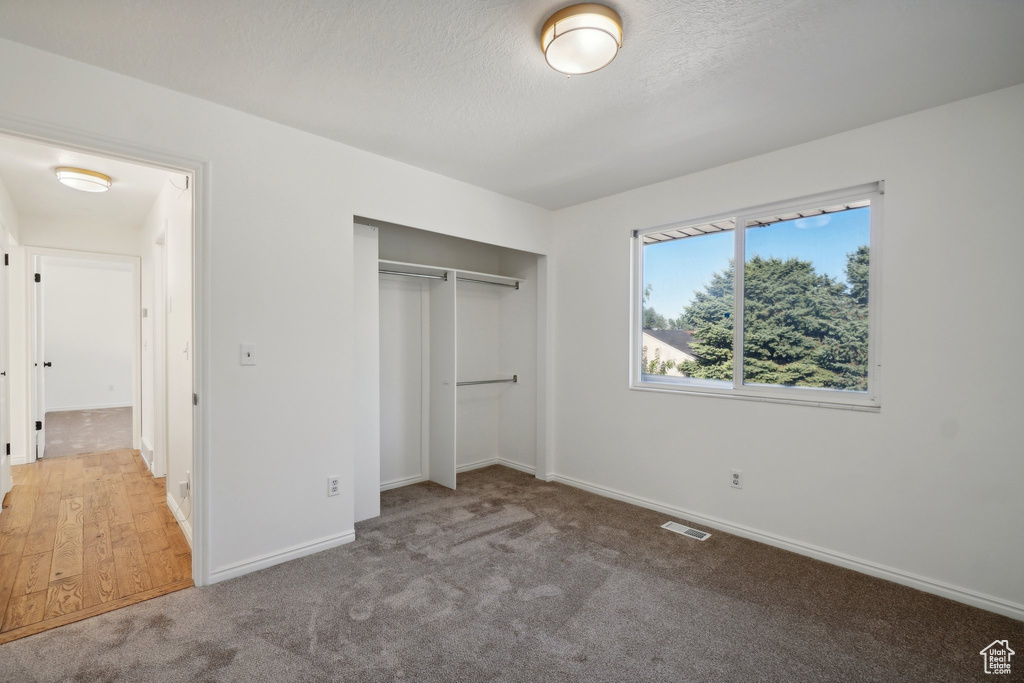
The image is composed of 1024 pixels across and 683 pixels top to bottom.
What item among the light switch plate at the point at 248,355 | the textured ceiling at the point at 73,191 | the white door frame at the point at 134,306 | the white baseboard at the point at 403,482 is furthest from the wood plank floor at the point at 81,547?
the textured ceiling at the point at 73,191

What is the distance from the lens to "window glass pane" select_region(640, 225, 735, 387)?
338 cm

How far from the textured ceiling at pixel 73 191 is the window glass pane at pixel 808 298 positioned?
3.93m

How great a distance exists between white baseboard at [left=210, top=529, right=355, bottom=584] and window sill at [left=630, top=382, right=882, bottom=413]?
2.38 m

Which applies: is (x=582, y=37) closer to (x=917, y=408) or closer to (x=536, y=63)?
(x=536, y=63)

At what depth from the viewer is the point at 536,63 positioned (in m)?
2.09

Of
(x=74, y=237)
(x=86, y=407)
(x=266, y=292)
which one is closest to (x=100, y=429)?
(x=86, y=407)

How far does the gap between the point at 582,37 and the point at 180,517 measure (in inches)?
152

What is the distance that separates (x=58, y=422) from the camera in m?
7.09

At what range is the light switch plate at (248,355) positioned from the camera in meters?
2.58

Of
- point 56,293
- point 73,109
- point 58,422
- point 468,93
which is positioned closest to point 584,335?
point 468,93

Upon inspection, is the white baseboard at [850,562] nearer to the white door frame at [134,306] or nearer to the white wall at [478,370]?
the white wall at [478,370]
